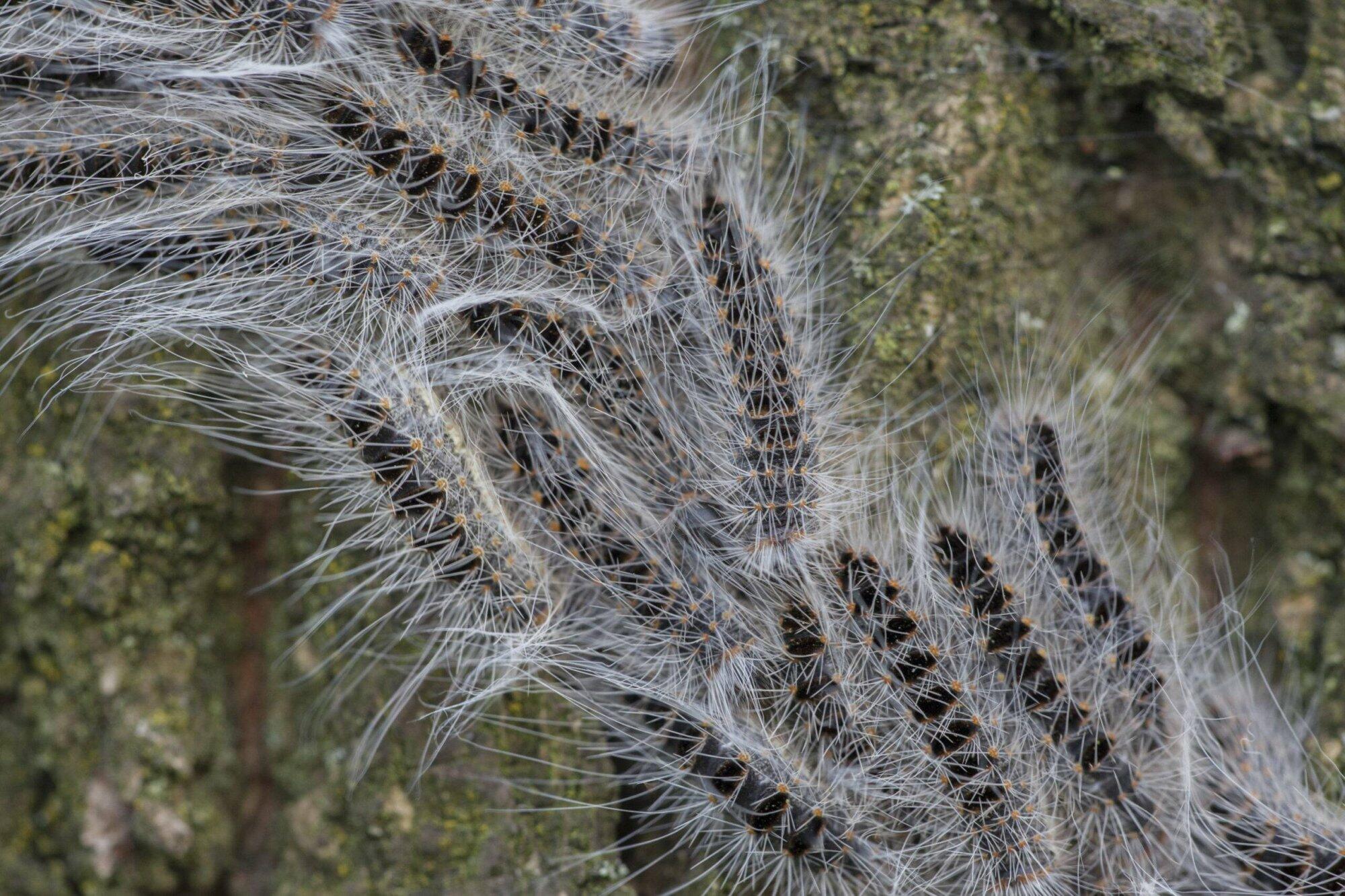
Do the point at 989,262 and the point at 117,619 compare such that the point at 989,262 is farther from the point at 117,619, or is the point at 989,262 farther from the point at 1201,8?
the point at 117,619

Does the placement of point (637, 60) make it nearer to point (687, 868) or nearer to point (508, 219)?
point (508, 219)

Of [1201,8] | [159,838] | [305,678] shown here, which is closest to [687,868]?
[305,678]

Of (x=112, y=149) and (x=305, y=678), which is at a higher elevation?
(x=112, y=149)

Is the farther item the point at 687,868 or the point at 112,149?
the point at 687,868

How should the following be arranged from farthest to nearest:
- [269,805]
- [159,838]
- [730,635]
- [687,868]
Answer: [269,805], [159,838], [687,868], [730,635]

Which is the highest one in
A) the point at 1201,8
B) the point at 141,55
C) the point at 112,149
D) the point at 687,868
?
the point at 1201,8

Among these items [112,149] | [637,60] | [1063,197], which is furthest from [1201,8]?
[112,149]

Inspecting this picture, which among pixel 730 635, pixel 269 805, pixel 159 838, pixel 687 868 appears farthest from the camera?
pixel 269 805
